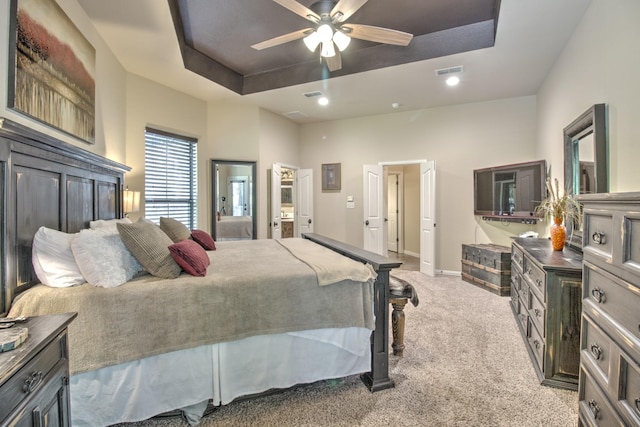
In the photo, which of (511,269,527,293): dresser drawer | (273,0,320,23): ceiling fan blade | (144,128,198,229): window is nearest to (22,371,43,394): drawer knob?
(273,0,320,23): ceiling fan blade

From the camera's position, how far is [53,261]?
1.65 meters

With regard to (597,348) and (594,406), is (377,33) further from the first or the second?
(594,406)

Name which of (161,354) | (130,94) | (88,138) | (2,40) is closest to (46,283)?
(161,354)

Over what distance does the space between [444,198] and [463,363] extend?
355 centimetres

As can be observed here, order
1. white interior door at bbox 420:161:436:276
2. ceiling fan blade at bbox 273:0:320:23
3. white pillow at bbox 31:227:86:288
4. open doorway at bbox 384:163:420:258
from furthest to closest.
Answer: open doorway at bbox 384:163:420:258
white interior door at bbox 420:161:436:276
ceiling fan blade at bbox 273:0:320:23
white pillow at bbox 31:227:86:288

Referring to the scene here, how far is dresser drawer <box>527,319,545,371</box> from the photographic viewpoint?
2143 millimetres

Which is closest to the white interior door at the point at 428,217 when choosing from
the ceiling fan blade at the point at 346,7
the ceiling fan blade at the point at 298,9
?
the ceiling fan blade at the point at 346,7

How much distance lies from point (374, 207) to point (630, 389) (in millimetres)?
4811

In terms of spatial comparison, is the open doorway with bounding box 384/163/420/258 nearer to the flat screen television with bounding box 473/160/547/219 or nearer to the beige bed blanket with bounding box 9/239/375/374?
the flat screen television with bounding box 473/160/547/219

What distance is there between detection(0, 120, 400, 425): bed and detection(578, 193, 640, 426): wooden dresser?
998mm

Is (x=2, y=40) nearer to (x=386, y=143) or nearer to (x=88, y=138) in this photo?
(x=88, y=138)

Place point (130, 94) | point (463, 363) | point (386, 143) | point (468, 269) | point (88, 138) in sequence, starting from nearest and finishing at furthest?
point (463, 363) < point (88, 138) < point (130, 94) < point (468, 269) < point (386, 143)

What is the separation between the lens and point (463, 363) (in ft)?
7.76

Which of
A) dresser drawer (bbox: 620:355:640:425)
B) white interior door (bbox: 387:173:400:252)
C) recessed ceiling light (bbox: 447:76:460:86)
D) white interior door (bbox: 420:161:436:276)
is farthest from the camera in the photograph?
white interior door (bbox: 387:173:400:252)
